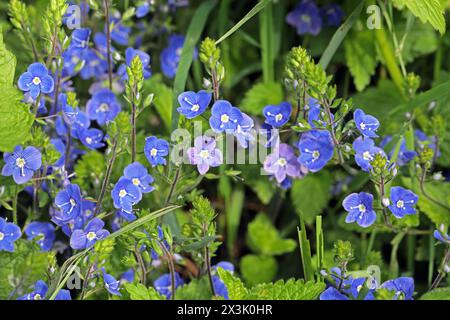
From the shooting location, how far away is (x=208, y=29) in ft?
12.9

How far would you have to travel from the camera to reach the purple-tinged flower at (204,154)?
268 cm

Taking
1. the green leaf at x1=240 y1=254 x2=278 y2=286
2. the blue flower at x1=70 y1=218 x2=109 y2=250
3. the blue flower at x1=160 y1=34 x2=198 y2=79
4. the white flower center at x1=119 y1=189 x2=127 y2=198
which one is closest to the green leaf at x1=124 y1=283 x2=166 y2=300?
the blue flower at x1=70 y1=218 x2=109 y2=250

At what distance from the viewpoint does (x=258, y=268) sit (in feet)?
11.1

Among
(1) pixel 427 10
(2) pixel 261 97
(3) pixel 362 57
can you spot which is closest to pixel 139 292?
(2) pixel 261 97

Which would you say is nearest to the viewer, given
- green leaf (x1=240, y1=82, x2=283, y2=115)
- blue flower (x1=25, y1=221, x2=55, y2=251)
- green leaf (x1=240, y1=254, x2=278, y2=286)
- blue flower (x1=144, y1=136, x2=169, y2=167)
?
blue flower (x1=144, y1=136, x2=169, y2=167)

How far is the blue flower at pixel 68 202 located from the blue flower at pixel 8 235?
0.59ft

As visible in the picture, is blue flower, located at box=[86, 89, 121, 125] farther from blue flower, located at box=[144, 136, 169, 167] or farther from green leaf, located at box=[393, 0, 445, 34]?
A: green leaf, located at box=[393, 0, 445, 34]

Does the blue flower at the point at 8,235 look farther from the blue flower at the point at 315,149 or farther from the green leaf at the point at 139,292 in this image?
the blue flower at the point at 315,149

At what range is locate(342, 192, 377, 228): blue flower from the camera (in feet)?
8.84

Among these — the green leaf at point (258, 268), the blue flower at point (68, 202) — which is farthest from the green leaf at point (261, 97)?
the blue flower at point (68, 202)

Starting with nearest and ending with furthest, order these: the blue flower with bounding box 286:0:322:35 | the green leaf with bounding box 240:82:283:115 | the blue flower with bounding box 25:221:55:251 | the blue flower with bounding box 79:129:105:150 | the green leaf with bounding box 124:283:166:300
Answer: the green leaf with bounding box 124:283:166:300 → the blue flower with bounding box 25:221:55:251 → the blue flower with bounding box 79:129:105:150 → the green leaf with bounding box 240:82:283:115 → the blue flower with bounding box 286:0:322:35

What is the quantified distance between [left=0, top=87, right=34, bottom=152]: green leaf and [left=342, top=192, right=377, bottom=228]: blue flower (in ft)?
4.02

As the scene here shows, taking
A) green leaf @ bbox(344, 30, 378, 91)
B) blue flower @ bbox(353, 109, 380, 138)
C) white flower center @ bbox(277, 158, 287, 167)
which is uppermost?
green leaf @ bbox(344, 30, 378, 91)
